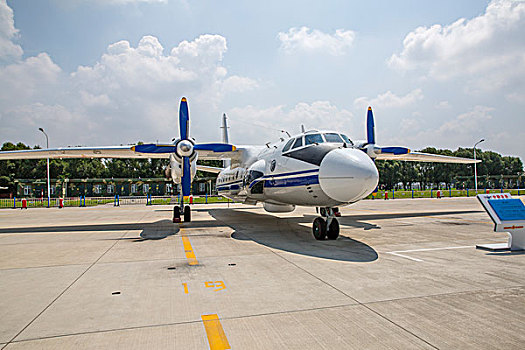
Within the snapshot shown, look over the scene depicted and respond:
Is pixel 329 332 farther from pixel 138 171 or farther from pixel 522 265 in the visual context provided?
pixel 138 171

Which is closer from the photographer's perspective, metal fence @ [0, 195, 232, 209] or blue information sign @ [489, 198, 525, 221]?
blue information sign @ [489, 198, 525, 221]

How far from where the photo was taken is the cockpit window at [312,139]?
1026 cm

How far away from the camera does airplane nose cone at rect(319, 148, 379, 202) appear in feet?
27.1

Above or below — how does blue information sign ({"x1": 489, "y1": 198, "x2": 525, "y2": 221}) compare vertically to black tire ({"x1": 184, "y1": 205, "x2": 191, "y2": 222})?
above

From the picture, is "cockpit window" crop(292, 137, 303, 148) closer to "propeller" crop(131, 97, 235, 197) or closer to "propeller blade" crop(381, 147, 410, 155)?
"propeller" crop(131, 97, 235, 197)

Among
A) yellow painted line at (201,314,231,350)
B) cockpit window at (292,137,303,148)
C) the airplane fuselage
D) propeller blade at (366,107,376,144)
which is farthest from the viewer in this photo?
propeller blade at (366,107,376,144)

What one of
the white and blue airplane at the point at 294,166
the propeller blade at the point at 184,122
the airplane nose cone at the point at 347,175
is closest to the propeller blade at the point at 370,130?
the white and blue airplane at the point at 294,166

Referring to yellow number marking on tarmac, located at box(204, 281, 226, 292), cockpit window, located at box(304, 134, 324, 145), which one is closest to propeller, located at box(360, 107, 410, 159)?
Result: cockpit window, located at box(304, 134, 324, 145)

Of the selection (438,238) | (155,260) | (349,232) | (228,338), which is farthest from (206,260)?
(438,238)

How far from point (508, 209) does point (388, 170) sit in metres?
79.8

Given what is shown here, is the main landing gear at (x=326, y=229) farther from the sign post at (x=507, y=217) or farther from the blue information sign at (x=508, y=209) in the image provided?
the blue information sign at (x=508, y=209)

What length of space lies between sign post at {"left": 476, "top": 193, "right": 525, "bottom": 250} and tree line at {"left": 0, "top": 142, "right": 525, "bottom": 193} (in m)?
60.1

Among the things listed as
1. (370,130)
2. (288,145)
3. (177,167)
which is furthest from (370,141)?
(177,167)

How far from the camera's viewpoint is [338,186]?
28.1ft
